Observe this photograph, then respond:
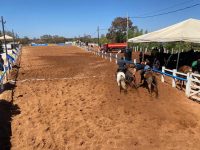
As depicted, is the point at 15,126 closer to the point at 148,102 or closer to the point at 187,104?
the point at 148,102

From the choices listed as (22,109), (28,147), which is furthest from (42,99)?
(28,147)

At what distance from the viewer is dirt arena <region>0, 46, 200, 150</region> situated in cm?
712

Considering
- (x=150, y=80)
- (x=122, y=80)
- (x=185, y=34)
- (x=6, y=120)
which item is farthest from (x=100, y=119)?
(x=185, y=34)

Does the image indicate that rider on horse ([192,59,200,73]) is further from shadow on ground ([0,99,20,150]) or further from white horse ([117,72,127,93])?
shadow on ground ([0,99,20,150])

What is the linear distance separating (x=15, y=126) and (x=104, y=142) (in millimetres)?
3152

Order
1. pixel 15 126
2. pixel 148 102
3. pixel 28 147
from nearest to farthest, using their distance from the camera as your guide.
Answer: pixel 28 147, pixel 15 126, pixel 148 102

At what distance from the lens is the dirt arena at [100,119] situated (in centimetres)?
712

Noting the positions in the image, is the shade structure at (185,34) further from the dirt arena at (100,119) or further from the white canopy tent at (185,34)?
the dirt arena at (100,119)

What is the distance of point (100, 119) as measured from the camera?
8680 millimetres

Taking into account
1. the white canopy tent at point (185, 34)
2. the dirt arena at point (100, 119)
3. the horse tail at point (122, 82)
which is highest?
the white canopy tent at point (185, 34)

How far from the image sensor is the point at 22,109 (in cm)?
1005

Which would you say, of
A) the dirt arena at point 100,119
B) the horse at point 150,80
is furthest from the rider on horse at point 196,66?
the horse at point 150,80

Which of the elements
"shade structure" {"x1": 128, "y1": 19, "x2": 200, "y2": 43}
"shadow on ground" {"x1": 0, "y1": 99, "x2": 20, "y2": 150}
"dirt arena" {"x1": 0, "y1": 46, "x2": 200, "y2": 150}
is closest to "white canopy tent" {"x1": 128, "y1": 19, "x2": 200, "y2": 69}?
"shade structure" {"x1": 128, "y1": 19, "x2": 200, "y2": 43}

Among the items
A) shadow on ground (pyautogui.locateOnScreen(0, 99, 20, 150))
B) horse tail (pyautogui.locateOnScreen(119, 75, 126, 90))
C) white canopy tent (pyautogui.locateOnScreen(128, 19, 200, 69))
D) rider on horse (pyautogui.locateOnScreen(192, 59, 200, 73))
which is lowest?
shadow on ground (pyautogui.locateOnScreen(0, 99, 20, 150))
